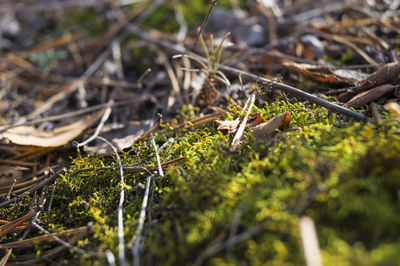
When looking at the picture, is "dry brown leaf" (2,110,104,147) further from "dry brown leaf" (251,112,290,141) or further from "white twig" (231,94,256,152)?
"dry brown leaf" (251,112,290,141)

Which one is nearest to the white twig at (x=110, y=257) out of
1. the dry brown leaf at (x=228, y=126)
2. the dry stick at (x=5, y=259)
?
the dry stick at (x=5, y=259)

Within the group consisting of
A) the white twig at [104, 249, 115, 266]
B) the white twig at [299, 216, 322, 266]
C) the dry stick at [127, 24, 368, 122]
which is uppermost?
the dry stick at [127, 24, 368, 122]

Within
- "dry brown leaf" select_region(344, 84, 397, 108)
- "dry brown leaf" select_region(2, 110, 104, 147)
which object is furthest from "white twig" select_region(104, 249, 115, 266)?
"dry brown leaf" select_region(344, 84, 397, 108)

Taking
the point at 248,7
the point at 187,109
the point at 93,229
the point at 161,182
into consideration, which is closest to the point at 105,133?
the point at 187,109

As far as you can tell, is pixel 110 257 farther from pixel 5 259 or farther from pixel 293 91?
pixel 293 91

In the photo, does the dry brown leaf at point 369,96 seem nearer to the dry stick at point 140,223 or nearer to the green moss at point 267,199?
the green moss at point 267,199

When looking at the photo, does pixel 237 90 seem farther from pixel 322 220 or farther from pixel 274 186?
pixel 322 220
